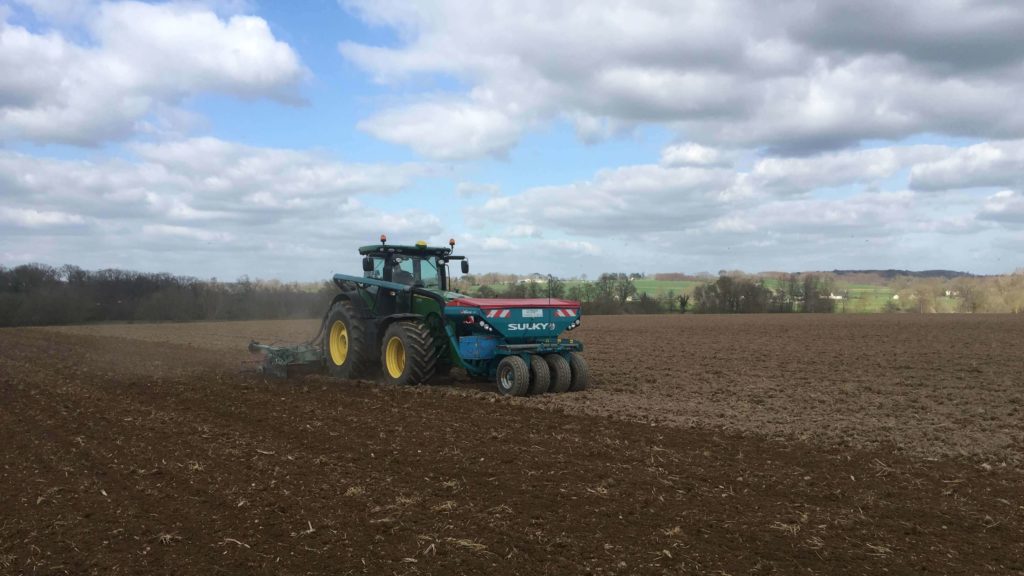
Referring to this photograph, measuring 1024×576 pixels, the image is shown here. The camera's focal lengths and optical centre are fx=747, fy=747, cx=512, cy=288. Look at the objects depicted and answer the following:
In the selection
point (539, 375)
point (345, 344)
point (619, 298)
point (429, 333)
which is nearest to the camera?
point (539, 375)

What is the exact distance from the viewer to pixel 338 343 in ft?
46.4

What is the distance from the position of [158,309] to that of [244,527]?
40273 millimetres

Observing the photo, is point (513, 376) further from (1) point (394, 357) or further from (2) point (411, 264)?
(2) point (411, 264)

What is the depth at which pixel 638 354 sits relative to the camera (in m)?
19.7

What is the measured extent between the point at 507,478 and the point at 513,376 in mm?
4725

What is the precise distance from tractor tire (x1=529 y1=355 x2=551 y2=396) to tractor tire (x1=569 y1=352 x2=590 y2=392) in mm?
735

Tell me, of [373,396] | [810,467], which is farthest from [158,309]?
[810,467]

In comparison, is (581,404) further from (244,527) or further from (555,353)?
(244,527)

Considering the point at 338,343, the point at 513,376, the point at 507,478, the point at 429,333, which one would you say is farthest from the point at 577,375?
the point at 507,478

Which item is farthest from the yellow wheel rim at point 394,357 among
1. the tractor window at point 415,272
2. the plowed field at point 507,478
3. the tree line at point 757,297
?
the tree line at point 757,297

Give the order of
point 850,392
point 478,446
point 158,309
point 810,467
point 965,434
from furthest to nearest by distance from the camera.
Answer: point 158,309, point 850,392, point 965,434, point 478,446, point 810,467

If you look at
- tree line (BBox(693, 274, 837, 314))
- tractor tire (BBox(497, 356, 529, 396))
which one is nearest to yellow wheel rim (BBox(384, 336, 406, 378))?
tractor tire (BBox(497, 356, 529, 396))

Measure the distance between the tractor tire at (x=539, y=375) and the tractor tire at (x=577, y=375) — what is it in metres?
0.74

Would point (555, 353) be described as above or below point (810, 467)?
above
